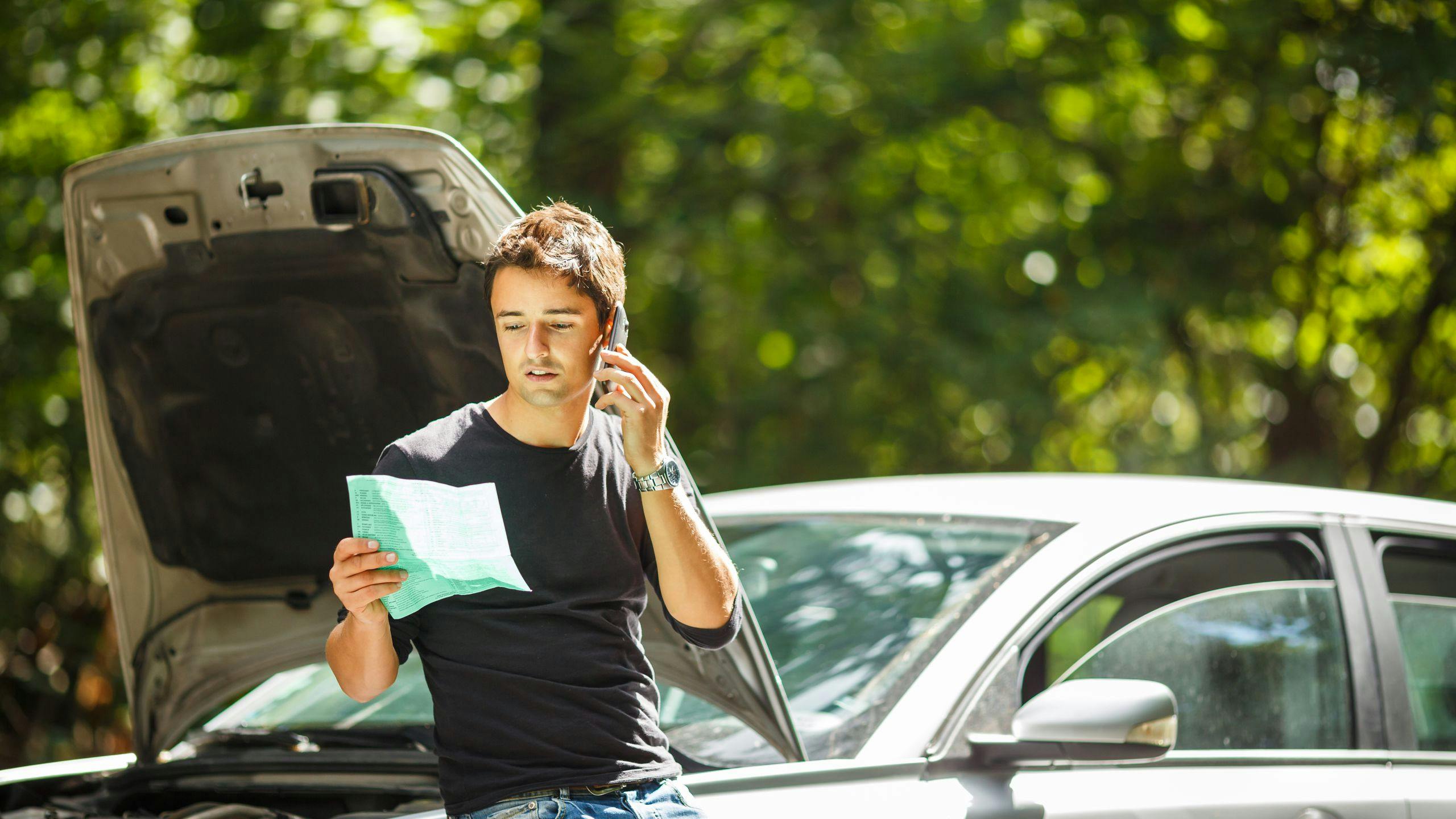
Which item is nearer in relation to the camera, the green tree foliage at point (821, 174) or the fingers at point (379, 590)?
the fingers at point (379, 590)

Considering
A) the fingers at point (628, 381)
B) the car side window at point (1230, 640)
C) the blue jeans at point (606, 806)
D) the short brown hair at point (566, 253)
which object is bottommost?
the blue jeans at point (606, 806)

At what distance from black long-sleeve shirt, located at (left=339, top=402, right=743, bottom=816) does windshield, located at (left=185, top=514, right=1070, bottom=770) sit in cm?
68

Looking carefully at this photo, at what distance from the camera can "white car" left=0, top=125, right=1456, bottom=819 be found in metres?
2.17

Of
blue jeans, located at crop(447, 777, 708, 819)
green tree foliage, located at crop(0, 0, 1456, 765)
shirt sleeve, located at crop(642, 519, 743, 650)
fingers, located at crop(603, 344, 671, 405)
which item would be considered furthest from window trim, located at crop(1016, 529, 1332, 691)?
green tree foliage, located at crop(0, 0, 1456, 765)

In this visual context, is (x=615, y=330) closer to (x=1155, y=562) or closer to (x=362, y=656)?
(x=362, y=656)

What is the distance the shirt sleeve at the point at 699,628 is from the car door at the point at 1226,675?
0.69 metres

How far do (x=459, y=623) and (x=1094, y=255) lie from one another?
647 cm

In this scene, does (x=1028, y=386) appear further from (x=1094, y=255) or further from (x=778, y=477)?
(x=778, y=477)

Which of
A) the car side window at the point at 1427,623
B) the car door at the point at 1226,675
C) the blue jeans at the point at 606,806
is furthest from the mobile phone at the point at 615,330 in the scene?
the car side window at the point at 1427,623

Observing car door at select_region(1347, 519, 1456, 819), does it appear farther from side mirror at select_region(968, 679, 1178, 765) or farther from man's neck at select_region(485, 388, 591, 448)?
man's neck at select_region(485, 388, 591, 448)

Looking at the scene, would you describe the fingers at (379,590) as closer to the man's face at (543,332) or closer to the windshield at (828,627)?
the man's face at (543,332)

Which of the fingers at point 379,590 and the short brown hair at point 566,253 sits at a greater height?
the short brown hair at point 566,253

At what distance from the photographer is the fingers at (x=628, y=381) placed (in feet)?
5.21

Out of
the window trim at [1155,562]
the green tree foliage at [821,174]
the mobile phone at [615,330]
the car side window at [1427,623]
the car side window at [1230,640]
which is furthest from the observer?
the green tree foliage at [821,174]
